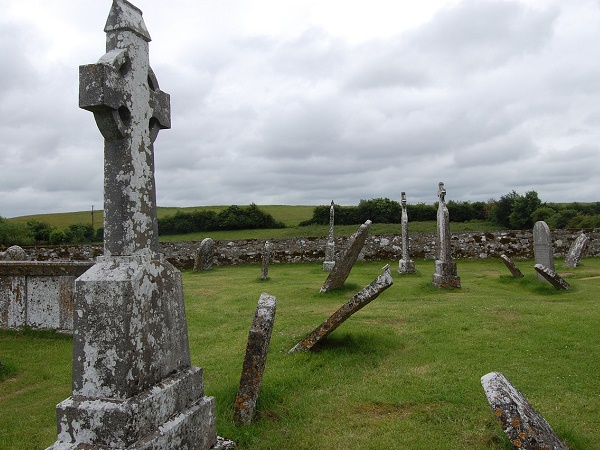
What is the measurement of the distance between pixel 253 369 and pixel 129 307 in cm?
183

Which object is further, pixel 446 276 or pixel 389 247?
pixel 389 247

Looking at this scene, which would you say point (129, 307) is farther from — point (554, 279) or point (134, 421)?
point (554, 279)

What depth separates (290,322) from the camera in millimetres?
8594

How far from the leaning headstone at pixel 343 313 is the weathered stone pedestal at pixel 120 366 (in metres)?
3.04

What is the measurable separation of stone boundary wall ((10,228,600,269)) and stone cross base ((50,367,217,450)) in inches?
694

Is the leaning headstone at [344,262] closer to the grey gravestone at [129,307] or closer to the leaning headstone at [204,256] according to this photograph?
the grey gravestone at [129,307]

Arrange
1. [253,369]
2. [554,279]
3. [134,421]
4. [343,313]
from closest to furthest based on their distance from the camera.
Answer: [134,421] < [253,369] < [343,313] < [554,279]

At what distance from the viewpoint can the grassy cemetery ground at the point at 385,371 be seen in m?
4.40

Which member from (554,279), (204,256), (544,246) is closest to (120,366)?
(554,279)

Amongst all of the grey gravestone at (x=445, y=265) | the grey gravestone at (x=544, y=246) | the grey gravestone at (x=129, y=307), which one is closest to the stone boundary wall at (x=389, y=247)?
the grey gravestone at (x=544, y=246)

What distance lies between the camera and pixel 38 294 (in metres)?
8.72

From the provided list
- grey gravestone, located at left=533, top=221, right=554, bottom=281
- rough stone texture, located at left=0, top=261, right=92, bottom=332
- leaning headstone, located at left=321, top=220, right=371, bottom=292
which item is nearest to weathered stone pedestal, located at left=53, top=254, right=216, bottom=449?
rough stone texture, located at left=0, top=261, right=92, bottom=332

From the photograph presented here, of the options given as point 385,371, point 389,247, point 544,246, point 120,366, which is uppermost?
point 544,246

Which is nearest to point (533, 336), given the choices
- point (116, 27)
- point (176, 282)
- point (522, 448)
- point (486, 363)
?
point (486, 363)
